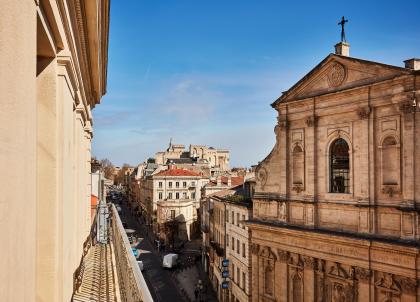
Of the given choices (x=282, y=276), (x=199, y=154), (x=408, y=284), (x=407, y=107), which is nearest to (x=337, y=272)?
(x=408, y=284)

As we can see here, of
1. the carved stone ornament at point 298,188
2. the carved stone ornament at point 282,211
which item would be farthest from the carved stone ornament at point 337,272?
the carved stone ornament at point 298,188

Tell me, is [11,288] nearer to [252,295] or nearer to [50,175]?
[50,175]

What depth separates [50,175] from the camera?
429 centimetres

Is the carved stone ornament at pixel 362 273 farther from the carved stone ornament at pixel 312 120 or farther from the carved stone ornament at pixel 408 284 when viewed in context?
the carved stone ornament at pixel 312 120

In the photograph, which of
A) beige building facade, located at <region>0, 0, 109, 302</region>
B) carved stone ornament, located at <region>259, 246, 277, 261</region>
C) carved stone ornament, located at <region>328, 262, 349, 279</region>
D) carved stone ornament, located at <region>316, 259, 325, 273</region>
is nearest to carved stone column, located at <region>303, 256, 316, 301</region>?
Answer: carved stone ornament, located at <region>316, 259, 325, 273</region>

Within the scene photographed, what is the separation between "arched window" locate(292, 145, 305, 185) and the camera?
25.8 meters

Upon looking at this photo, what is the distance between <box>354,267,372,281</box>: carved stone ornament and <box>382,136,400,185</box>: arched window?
15.0 ft

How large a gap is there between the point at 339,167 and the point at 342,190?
4.41 feet

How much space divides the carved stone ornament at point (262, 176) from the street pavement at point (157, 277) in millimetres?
20288

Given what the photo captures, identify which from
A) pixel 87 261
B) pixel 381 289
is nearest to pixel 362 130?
pixel 381 289

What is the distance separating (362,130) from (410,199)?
4539 millimetres

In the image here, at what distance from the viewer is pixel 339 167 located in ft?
78.4

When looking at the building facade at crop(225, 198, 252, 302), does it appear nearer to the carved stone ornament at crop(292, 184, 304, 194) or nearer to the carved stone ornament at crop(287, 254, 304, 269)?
the carved stone ornament at crop(292, 184, 304, 194)

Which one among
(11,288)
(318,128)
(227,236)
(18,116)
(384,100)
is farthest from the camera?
(227,236)
